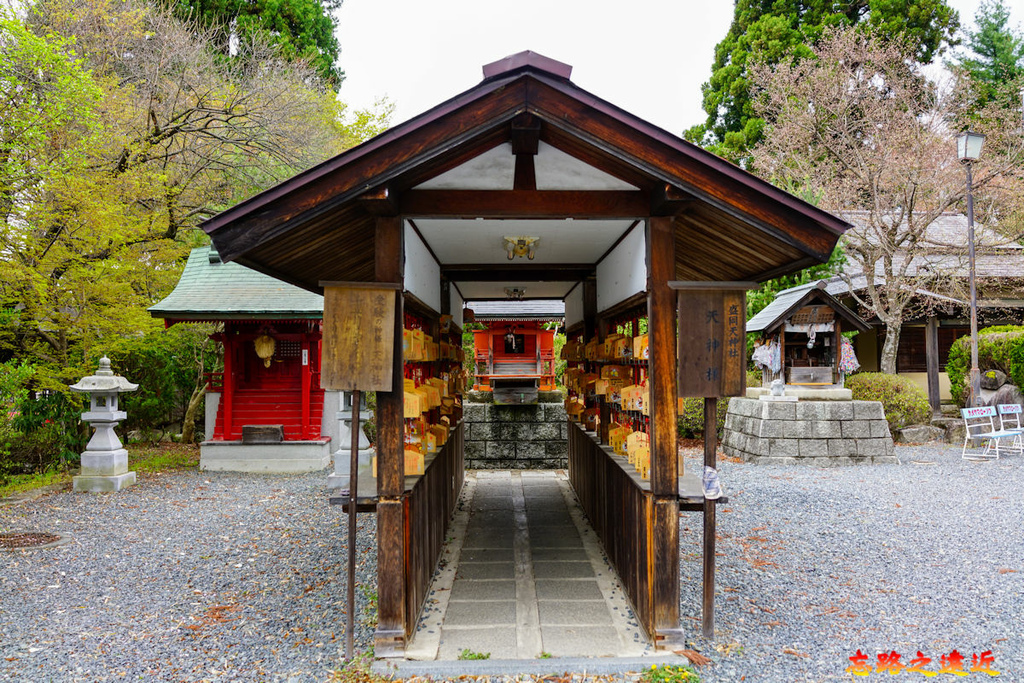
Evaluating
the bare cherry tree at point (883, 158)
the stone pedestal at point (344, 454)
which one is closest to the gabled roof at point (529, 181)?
the stone pedestal at point (344, 454)

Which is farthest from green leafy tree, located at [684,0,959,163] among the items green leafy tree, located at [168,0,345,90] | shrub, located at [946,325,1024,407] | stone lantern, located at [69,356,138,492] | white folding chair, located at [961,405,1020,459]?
stone lantern, located at [69,356,138,492]

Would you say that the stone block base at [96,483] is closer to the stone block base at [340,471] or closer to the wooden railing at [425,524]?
the stone block base at [340,471]

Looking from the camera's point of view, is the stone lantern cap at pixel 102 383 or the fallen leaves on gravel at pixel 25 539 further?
the stone lantern cap at pixel 102 383

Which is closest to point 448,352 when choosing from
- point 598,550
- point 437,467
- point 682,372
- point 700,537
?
point 437,467

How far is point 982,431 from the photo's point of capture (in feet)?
44.0

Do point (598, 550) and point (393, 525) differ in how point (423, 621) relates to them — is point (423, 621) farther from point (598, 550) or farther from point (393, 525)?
point (598, 550)

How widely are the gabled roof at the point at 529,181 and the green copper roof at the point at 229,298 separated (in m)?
7.56

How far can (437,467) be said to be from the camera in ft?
19.6

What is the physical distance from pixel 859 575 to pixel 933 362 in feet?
43.8

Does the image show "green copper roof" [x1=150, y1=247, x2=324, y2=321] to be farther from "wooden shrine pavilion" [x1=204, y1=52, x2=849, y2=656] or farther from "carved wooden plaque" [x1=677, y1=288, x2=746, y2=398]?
"carved wooden plaque" [x1=677, y1=288, x2=746, y2=398]

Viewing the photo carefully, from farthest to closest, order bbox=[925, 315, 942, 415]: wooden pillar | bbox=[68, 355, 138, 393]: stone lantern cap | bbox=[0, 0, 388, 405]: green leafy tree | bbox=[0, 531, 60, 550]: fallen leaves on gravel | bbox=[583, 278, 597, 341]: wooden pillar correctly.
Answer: bbox=[925, 315, 942, 415]: wooden pillar → bbox=[68, 355, 138, 393]: stone lantern cap → bbox=[0, 0, 388, 405]: green leafy tree → bbox=[583, 278, 597, 341]: wooden pillar → bbox=[0, 531, 60, 550]: fallen leaves on gravel

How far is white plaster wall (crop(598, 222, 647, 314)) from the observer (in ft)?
16.3

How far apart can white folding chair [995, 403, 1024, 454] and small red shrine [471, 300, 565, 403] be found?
31.8ft

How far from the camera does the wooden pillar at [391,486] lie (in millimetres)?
4070
